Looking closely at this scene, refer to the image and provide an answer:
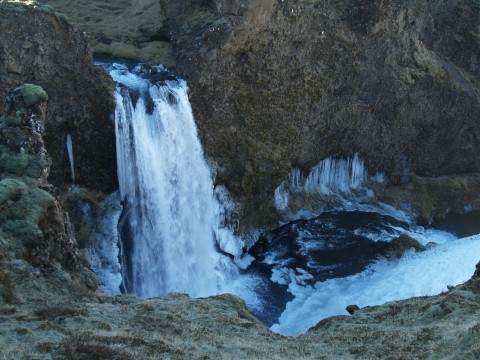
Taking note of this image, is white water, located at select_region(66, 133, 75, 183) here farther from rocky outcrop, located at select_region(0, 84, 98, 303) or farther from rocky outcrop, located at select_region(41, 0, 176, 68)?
rocky outcrop, located at select_region(41, 0, 176, 68)

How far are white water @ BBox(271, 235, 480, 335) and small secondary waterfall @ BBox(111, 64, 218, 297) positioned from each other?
544 centimetres

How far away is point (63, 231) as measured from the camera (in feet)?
67.3

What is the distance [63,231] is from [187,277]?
13.6 meters

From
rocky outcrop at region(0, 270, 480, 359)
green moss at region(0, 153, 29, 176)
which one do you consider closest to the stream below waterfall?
rocky outcrop at region(0, 270, 480, 359)

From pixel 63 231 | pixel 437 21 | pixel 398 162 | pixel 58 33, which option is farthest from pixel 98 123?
pixel 437 21

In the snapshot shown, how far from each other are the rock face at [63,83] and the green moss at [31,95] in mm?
5433

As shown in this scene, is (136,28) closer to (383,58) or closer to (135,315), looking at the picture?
(383,58)

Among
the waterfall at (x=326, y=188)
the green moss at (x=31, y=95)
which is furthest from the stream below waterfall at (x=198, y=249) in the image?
the green moss at (x=31, y=95)

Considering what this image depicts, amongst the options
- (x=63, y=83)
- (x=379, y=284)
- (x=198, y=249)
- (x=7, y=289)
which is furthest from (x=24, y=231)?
(x=379, y=284)

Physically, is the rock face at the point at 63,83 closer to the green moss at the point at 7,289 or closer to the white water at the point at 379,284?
the white water at the point at 379,284

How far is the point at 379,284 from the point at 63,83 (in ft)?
76.2

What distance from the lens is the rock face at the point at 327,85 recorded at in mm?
37469

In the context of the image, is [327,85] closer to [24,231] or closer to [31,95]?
[31,95]

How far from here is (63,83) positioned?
31.5m
